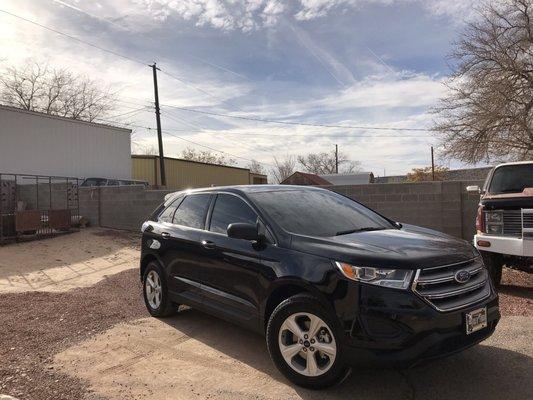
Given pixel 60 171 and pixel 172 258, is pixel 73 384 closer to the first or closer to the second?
pixel 172 258

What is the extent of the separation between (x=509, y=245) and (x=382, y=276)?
385 cm

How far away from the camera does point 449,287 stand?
150 inches

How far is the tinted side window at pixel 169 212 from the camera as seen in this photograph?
6266 mm

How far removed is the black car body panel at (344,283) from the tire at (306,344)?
4.6 inches

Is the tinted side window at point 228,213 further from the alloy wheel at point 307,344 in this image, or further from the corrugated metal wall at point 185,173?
the corrugated metal wall at point 185,173

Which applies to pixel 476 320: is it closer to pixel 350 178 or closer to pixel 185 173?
pixel 185 173

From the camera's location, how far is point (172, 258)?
19.3ft

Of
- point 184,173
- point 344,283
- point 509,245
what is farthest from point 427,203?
point 184,173

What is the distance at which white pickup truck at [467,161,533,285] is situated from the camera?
654 centimetres

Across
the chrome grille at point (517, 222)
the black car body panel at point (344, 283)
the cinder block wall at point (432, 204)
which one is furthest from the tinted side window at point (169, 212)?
the cinder block wall at point (432, 204)

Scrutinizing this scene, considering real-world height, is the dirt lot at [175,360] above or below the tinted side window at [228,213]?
below

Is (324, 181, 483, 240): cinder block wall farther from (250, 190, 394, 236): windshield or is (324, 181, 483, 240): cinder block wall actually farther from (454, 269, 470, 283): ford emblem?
(454, 269, 470, 283): ford emblem

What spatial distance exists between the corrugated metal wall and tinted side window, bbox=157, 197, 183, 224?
28402 mm

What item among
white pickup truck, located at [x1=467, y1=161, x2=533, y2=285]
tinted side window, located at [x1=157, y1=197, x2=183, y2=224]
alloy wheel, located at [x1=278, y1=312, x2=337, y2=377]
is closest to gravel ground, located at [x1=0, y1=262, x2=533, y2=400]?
white pickup truck, located at [x1=467, y1=161, x2=533, y2=285]
